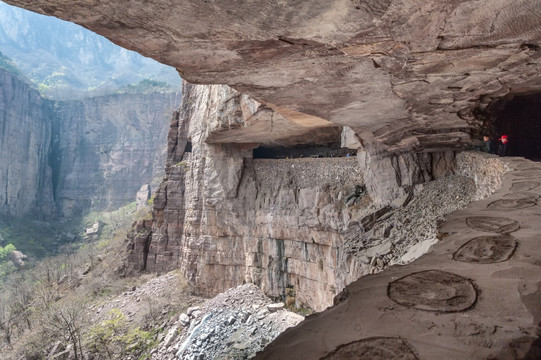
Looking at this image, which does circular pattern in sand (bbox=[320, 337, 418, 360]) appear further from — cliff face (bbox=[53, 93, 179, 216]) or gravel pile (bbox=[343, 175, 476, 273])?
cliff face (bbox=[53, 93, 179, 216])

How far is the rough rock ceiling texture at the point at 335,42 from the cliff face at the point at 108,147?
43980 millimetres

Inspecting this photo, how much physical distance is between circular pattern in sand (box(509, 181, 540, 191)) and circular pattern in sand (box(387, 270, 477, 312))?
9.97ft

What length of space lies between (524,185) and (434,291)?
140 inches

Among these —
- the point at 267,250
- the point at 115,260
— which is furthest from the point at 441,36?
the point at 115,260

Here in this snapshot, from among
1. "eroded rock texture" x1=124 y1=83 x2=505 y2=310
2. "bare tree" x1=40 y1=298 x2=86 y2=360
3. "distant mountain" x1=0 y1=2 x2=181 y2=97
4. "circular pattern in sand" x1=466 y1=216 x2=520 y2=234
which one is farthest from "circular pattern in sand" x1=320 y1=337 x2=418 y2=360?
"distant mountain" x1=0 y1=2 x2=181 y2=97

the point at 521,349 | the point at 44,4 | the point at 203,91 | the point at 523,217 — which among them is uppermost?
the point at 203,91

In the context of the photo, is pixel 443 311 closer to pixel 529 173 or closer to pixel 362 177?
pixel 529 173

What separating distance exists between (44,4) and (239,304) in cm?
1405

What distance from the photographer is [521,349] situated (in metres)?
1.26

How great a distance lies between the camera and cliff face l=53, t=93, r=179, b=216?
45688 mm

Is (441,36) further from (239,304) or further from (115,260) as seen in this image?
(115,260)

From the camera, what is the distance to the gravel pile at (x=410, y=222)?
5.77m

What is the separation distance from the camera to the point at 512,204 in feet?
11.4

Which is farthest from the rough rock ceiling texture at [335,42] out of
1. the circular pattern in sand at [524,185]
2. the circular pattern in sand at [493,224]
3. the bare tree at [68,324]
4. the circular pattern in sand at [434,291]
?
the bare tree at [68,324]
